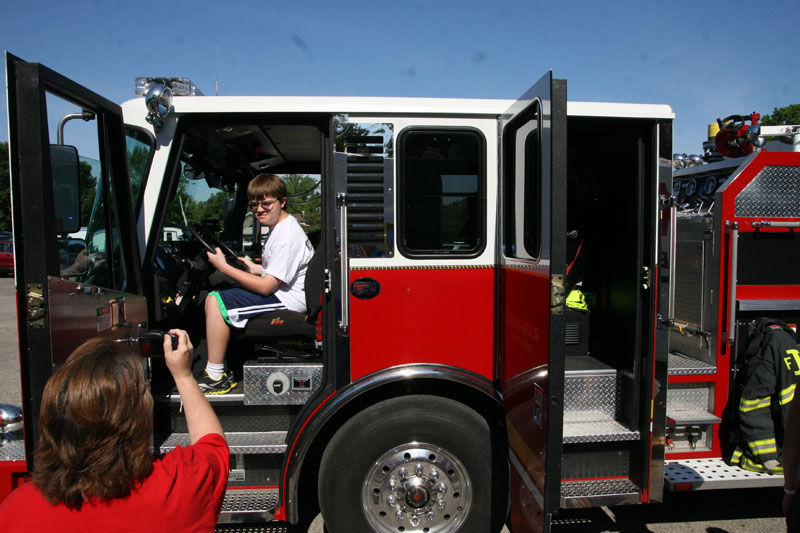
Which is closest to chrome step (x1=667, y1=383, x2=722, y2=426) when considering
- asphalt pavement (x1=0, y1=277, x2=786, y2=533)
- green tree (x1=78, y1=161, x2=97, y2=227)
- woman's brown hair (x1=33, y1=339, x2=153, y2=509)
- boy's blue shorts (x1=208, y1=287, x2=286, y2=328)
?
asphalt pavement (x1=0, y1=277, x2=786, y2=533)

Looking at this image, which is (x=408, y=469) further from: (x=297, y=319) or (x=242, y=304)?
(x=242, y=304)

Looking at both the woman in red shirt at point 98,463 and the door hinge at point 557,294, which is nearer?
the woman in red shirt at point 98,463

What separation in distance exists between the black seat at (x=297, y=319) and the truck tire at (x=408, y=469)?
0.73 meters

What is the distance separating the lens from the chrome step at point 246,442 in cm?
290

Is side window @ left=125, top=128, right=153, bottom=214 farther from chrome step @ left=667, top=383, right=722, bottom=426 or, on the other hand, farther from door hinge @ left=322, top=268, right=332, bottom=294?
chrome step @ left=667, top=383, right=722, bottom=426

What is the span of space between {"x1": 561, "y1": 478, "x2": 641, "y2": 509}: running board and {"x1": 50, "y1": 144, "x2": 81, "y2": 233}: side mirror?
284cm

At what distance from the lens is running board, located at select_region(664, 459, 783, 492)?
3.06 meters

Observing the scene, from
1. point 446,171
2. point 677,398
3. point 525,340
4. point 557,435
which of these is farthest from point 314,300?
point 677,398

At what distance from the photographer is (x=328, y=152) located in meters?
2.93

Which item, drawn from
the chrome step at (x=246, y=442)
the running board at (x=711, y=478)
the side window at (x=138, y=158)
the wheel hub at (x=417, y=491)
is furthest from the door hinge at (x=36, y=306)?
the running board at (x=711, y=478)

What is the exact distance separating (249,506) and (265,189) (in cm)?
184

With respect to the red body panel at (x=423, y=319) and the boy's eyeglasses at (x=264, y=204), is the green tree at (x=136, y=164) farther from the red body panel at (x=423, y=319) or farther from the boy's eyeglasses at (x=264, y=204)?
the red body panel at (x=423, y=319)

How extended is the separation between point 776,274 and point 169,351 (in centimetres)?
362

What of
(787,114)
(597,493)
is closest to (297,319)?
(597,493)
